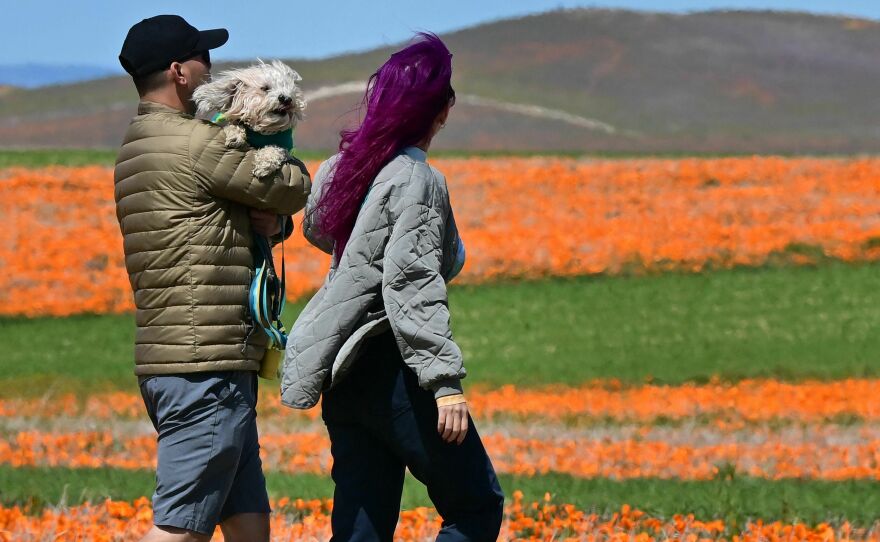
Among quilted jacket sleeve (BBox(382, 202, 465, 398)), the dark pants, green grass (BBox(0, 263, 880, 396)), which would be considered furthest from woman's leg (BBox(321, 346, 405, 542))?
green grass (BBox(0, 263, 880, 396))

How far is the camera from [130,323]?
819 inches

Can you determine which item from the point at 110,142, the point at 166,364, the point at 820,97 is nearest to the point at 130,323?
the point at 166,364

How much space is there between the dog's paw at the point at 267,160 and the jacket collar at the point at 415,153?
0.46 m

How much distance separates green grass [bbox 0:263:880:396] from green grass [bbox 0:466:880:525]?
769 centimetres

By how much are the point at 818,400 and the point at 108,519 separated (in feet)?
29.7

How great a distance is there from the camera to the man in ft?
16.0

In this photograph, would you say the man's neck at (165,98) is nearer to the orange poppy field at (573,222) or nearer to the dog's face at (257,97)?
the dog's face at (257,97)

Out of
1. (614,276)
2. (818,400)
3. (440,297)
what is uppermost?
(440,297)

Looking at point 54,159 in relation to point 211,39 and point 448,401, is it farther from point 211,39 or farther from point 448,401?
point 448,401

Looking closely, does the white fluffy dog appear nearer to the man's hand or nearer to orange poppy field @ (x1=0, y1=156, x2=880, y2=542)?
the man's hand

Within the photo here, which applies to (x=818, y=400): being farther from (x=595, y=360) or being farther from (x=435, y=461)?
(x=435, y=461)

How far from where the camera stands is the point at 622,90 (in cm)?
7075

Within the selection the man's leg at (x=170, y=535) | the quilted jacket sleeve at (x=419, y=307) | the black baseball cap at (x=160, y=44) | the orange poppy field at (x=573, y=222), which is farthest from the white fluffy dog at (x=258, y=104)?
→ the orange poppy field at (x=573, y=222)

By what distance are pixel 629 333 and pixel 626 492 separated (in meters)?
11.6
